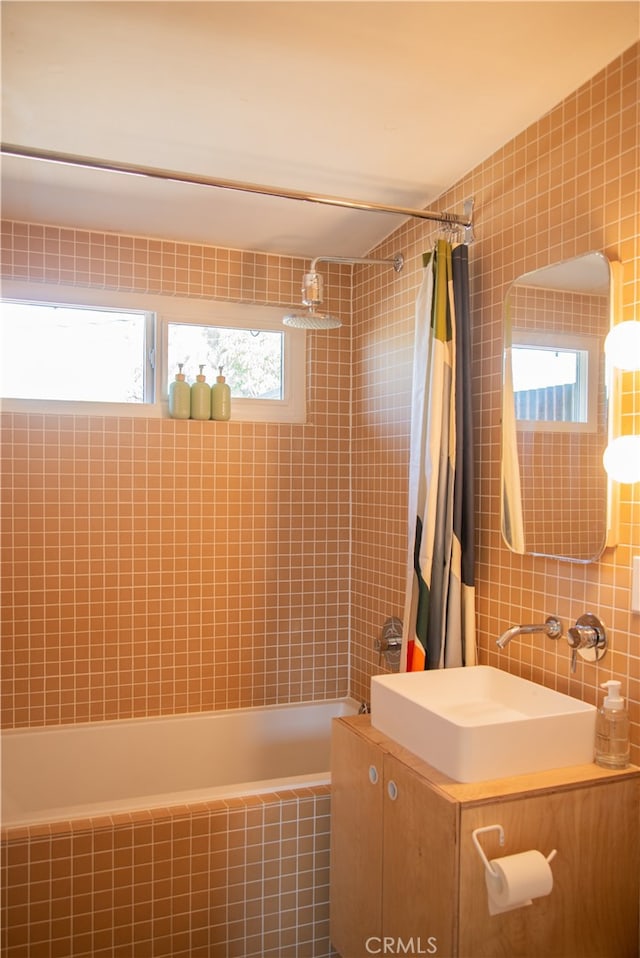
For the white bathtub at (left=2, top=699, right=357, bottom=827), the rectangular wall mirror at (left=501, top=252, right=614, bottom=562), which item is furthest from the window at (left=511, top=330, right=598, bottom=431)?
the white bathtub at (left=2, top=699, right=357, bottom=827)

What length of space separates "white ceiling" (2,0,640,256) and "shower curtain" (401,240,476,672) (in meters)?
0.39

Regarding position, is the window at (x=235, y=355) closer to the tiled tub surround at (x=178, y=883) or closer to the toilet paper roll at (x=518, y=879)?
the tiled tub surround at (x=178, y=883)

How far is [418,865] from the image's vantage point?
5.24ft

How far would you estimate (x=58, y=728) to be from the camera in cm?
280

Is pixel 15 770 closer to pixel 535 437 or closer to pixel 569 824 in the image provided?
pixel 569 824

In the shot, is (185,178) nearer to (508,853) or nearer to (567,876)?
(508,853)

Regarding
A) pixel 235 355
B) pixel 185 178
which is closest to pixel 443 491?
pixel 185 178

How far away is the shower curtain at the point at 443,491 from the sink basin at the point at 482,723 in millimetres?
127

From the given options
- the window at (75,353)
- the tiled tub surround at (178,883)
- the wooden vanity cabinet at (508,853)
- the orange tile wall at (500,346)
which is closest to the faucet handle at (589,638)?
the orange tile wall at (500,346)

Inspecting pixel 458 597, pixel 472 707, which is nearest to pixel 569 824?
pixel 472 707

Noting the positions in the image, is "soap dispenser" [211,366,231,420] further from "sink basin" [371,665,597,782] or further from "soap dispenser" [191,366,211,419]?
"sink basin" [371,665,597,782]

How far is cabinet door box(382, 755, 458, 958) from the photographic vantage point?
58.2 inches

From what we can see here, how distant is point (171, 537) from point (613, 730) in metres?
1.92

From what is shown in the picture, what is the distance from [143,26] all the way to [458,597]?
5.62ft
